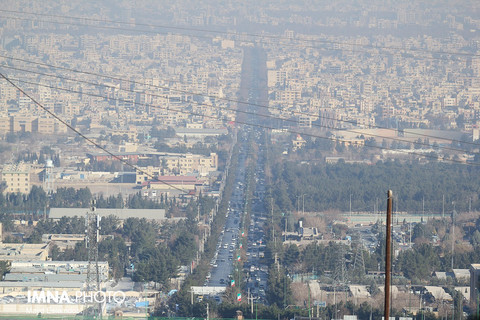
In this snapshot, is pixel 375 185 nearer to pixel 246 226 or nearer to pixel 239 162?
pixel 246 226

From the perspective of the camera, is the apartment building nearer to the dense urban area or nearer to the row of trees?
the dense urban area

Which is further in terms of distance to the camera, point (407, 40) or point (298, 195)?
point (407, 40)

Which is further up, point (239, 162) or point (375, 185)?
point (239, 162)

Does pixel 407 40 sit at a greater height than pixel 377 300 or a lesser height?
greater

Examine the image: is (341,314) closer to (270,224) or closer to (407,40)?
(270,224)

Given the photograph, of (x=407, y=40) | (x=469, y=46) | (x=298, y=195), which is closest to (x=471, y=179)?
(x=298, y=195)

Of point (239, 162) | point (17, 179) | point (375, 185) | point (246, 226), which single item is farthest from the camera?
point (239, 162)

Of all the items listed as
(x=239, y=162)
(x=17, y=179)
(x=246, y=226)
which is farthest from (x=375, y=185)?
(x=17, y=179)

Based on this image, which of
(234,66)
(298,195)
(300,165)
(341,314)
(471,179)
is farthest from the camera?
(234,66)

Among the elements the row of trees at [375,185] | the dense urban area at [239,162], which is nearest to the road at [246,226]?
the dense urban area at [239,162]
